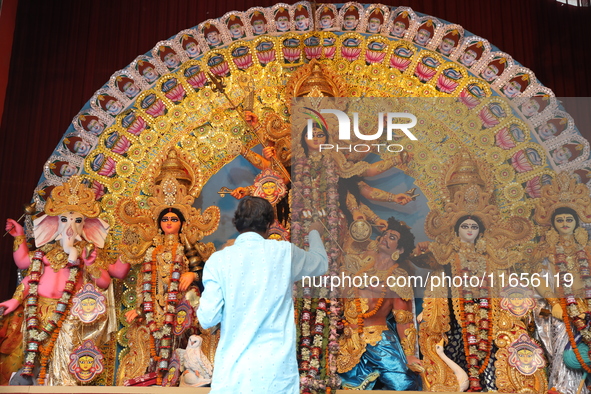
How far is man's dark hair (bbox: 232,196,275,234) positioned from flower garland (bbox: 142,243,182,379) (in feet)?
6.33

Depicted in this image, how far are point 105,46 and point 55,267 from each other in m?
A: 1.92

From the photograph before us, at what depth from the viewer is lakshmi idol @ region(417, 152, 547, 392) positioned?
4.57m

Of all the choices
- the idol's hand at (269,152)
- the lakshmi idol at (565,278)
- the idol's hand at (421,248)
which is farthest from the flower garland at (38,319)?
the lakshmi idol at (565,278)

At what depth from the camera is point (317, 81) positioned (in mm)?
5191

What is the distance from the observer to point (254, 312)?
2762mm

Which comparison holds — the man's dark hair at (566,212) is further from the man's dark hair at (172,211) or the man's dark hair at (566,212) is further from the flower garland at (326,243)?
the man's dark hair at (172,211)

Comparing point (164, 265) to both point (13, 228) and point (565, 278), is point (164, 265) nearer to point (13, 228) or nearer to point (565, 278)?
point (13, 228)

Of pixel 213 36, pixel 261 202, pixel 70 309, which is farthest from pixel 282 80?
pixel 261 202

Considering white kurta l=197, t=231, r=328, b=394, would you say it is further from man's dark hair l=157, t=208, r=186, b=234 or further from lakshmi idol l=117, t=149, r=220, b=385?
man's dark hair l=157, t=208, r=186, b=234

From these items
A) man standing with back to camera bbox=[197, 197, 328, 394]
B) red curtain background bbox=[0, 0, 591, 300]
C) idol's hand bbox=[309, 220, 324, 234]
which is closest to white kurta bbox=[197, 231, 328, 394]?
man standing with back to camera bbox=[197, 197, 328, 394]

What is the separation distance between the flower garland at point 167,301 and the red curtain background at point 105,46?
1.30 m

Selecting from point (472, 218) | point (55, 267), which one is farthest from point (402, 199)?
point (55, 267)

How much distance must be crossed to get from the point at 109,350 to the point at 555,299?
303cm

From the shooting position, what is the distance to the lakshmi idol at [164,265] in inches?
187
